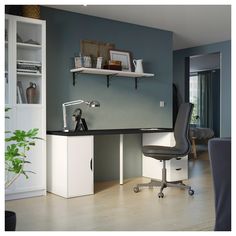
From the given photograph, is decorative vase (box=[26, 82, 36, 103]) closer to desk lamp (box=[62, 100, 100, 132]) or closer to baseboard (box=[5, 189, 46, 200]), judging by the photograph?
desk lamp (box=[62, 100, 100, 132])

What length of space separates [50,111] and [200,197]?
6.84 feet

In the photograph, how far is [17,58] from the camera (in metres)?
3.81

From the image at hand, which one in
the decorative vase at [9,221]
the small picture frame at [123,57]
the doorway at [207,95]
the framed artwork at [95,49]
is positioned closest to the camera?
the decorative vase at [9,221]

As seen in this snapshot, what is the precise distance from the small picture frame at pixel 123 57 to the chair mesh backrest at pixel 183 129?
114 centimetres

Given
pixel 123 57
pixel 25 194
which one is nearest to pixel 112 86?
pixel 123 57

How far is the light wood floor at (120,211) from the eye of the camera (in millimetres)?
2725

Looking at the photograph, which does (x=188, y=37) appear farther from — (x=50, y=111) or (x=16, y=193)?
(x=16, y=193)

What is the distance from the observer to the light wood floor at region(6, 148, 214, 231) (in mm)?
2725

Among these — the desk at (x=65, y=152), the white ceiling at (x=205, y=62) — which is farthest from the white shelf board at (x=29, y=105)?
the white ceiling at (x=205, y=62)

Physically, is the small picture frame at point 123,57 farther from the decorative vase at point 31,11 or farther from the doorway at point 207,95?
the doorway at point 207,95

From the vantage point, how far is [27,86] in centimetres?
384

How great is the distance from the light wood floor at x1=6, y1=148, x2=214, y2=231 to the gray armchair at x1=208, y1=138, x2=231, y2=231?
0.88 metres

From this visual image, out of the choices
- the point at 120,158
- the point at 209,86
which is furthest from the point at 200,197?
the point at 209,86
